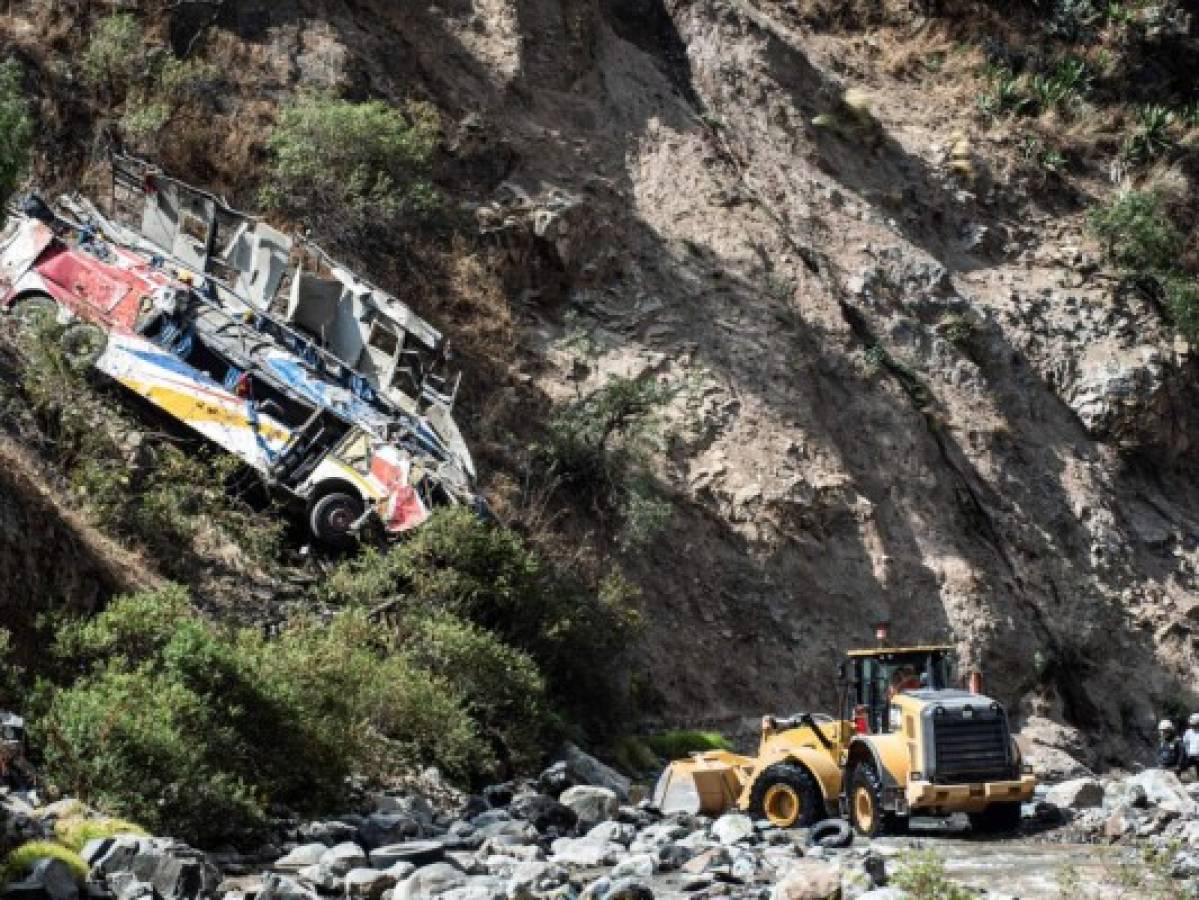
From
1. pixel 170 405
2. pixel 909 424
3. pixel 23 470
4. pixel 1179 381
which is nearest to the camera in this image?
pixel 23 470

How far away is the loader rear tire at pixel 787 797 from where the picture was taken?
1506 centimetres

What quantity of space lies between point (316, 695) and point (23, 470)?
4.02 m

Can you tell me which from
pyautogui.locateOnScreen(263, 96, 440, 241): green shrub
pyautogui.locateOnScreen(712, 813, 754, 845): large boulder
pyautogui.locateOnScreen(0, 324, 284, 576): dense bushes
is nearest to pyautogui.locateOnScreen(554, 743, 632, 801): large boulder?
pyautogui.locateOnScreen(712, 813, 754, 845): large boulder

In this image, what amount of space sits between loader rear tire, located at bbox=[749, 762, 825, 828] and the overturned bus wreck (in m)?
5.27

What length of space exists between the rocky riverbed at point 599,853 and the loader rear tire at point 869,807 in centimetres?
18

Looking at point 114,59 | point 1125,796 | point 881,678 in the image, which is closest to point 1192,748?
point 1125,796

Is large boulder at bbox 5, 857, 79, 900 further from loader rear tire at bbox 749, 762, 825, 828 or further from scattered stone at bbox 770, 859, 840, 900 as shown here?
loader rear tire at bbox 749, 762, 825, 828

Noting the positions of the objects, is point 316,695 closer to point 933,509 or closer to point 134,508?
point 134,508

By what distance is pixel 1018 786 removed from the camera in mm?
14578

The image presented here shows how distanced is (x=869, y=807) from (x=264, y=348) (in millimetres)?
9124

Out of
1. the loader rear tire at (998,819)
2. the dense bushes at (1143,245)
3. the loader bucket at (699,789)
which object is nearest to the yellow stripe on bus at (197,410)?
the loader bucket at (699,789)

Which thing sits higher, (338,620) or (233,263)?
(233,263)

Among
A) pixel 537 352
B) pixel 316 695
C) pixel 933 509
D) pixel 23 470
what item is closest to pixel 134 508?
pixel 23 470

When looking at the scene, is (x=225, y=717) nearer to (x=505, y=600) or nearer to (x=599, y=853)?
(x=599, y=853)
